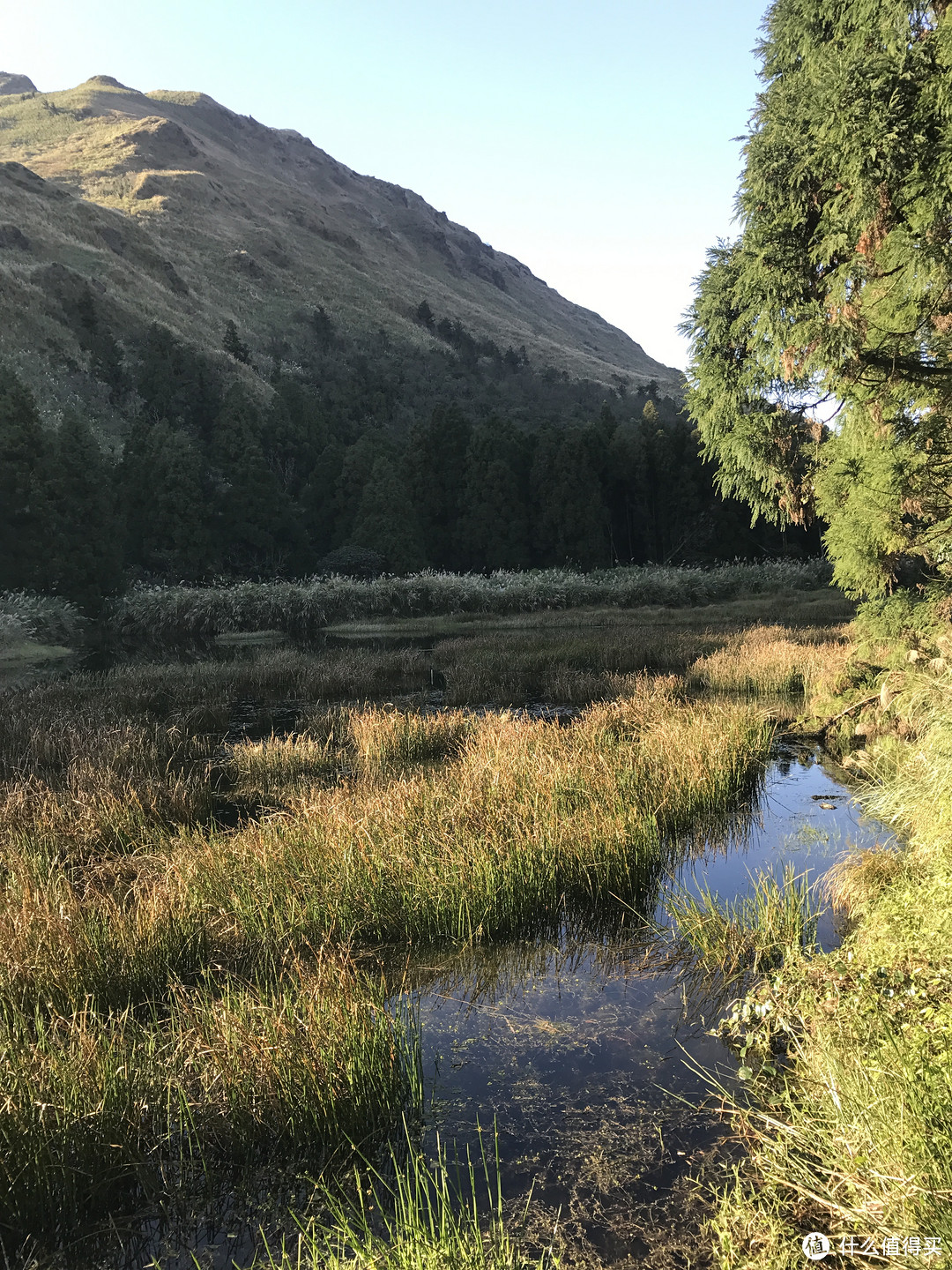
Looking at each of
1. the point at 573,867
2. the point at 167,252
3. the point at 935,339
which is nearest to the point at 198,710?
the point at 573,867

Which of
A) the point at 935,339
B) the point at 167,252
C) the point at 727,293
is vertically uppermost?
the point at 167,252

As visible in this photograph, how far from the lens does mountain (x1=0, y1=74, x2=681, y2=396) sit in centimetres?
5928

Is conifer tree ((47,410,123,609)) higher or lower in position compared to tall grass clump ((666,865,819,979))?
higher

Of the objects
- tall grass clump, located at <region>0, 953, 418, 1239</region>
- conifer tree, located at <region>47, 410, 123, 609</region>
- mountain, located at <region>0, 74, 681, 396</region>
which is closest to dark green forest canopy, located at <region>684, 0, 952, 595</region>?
tall grass clump, located at <region>0, 953, 418, 1239</region>

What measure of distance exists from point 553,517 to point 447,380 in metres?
34.4

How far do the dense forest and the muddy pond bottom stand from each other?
95.0 feet

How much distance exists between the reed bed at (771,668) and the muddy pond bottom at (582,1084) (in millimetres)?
7747

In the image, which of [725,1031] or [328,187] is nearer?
[725,1031]

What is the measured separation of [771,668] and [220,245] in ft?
295

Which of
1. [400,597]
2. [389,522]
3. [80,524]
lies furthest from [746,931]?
[389,522]

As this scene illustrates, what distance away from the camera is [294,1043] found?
12.1ft

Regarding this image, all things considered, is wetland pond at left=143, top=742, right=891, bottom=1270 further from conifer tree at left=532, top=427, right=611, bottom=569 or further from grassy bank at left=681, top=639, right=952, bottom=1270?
conifer tree at left=532, top=427, right=611, bottom=569

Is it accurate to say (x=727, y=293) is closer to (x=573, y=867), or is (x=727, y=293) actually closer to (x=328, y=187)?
(x=573, y=867)

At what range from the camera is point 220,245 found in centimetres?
8694
